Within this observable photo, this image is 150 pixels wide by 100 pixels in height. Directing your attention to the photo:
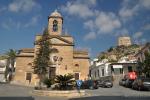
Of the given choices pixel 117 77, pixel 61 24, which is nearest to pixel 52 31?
pixel 61 24

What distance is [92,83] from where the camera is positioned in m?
35.2

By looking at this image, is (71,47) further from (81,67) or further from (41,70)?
(41,70)

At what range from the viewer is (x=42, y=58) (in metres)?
51.9

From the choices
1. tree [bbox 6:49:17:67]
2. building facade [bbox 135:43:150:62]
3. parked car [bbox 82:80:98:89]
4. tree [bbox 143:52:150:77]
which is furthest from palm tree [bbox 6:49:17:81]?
parked car [bbox 82:80:98:89]

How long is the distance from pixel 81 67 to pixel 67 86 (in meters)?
31.3

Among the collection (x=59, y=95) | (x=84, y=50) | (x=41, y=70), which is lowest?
(x=59, y=95)

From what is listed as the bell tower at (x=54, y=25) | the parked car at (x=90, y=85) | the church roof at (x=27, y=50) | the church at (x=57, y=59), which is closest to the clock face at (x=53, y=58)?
the church at (x=57, y=59)

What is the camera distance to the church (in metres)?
54.2

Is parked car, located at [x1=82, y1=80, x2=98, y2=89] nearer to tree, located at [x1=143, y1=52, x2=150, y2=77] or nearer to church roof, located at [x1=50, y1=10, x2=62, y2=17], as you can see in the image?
tree, located at [x1=143, y1=52, x2=150, y2=77]

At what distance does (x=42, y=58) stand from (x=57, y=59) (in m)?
3.93

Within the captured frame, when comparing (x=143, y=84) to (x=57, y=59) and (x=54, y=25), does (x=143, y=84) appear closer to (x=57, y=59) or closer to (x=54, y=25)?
(x=57, y=59)

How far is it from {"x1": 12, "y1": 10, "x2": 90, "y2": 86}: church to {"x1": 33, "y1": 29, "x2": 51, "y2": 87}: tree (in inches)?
49.2

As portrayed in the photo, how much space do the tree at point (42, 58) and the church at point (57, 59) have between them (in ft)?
4.10

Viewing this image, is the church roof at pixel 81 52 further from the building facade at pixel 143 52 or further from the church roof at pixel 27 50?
the building facade at pixel 143 52
